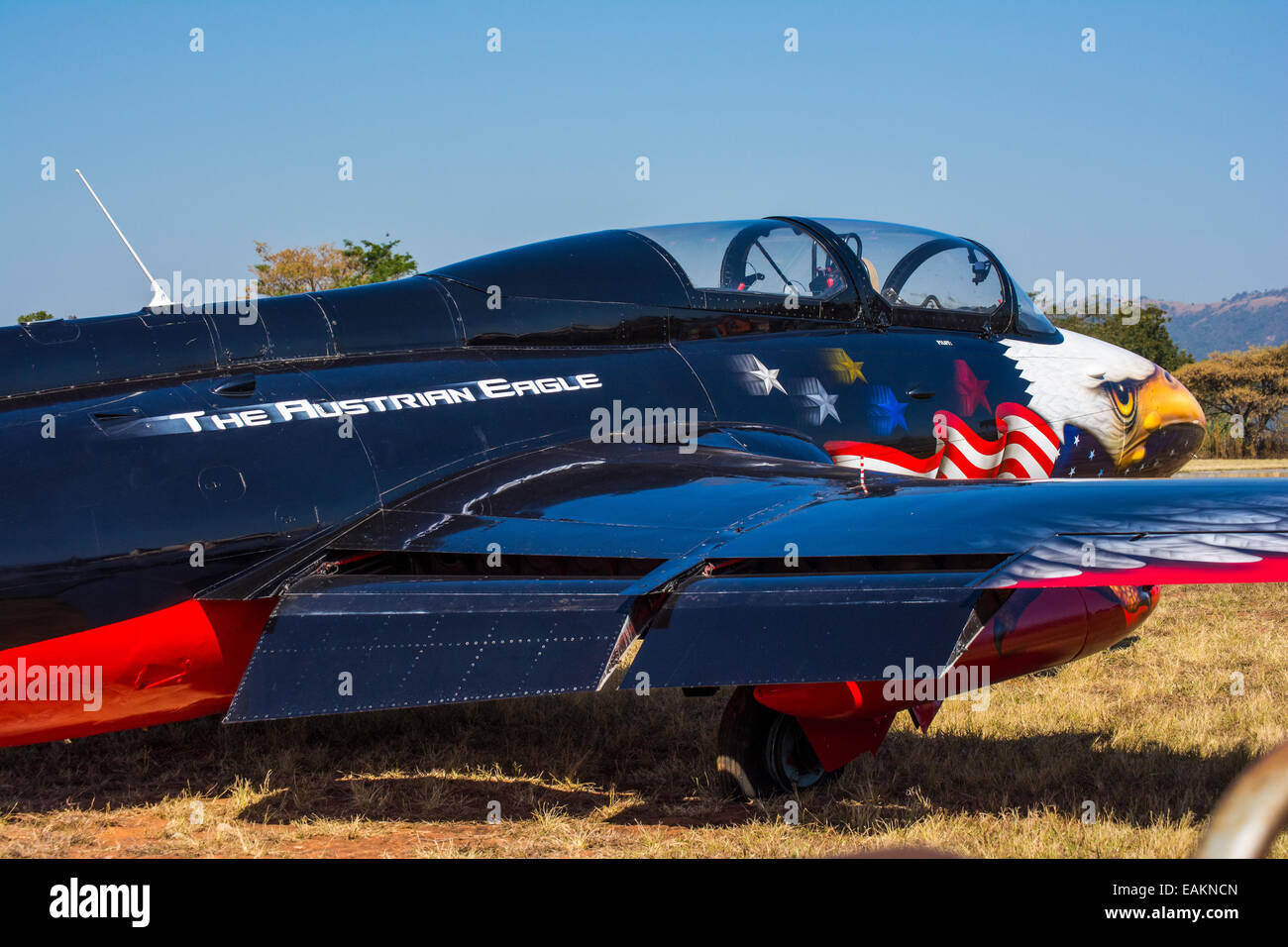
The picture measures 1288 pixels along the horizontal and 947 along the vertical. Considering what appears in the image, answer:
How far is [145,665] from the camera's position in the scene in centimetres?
518

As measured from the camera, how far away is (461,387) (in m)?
6.39

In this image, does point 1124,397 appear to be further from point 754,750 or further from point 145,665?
point 145,665

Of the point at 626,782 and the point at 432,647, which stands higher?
the point at 432,647

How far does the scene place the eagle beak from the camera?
28.7 ft

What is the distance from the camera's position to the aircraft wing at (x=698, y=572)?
409 centimetres

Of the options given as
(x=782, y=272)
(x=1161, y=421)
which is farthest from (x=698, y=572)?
(x=1161, y=421)

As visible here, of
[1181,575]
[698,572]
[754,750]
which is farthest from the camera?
[754,750]

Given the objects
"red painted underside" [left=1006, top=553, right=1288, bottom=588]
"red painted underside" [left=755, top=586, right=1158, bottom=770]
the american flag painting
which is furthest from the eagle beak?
"red painted underside" [left=1006, top=553, right=1288, bottom=588]

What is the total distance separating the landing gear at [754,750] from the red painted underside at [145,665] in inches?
92.2

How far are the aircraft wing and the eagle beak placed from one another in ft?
12.6

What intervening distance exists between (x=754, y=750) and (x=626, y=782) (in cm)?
83

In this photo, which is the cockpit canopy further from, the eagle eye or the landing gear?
the landing gear
